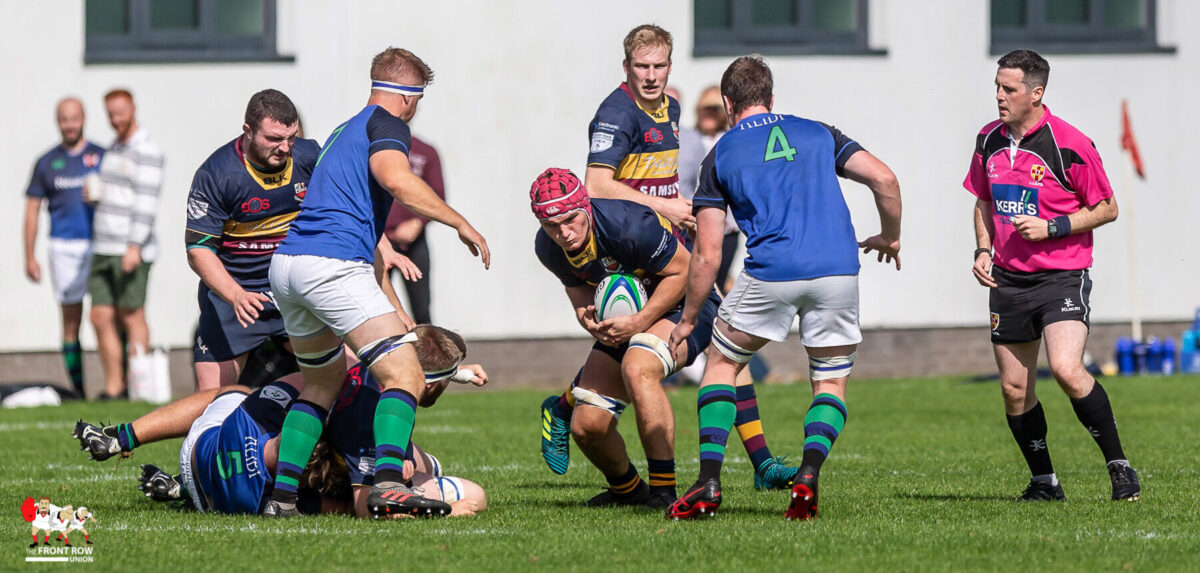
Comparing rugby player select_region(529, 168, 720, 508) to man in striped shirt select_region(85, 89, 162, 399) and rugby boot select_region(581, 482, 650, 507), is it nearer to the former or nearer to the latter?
rugby boot select_region(581, 482, 650, 507)

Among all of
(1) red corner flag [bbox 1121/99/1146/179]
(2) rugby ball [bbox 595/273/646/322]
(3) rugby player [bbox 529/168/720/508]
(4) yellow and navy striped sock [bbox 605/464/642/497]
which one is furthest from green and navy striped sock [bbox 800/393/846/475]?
(1) red corner flag [bbox 1121/99/1146/179]

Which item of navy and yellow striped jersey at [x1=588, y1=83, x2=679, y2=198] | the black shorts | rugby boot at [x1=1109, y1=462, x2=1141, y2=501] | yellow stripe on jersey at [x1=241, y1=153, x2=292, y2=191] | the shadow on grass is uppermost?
navy and yellow striped jersey at [x1=588, y1=83, x2=679, y2=198]

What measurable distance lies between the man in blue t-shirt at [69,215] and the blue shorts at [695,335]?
842cm

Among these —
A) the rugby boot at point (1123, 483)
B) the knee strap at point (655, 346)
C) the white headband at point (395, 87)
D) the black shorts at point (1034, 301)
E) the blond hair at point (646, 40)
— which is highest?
the blond hair at point (646, 40)

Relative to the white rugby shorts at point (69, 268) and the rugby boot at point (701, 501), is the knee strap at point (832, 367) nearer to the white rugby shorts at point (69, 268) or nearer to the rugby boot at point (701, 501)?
the rugby boot at point (701, 501)

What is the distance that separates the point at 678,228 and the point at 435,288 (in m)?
8.62

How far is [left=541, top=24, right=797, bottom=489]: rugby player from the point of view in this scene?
8.30 meters

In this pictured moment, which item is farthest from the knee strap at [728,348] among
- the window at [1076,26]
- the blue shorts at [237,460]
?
the window at [1076,26]

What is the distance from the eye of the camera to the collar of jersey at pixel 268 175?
8.62 m

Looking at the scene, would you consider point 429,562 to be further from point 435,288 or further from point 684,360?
point 435,288

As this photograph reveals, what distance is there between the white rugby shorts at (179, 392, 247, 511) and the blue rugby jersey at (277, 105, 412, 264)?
34.3 inches

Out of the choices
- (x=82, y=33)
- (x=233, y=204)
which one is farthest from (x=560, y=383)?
(x=233, y=204)

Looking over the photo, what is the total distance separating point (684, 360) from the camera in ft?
25.2

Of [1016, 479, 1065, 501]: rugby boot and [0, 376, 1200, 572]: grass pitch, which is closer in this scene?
[0, 376, 1200, 572]: grass pitch
